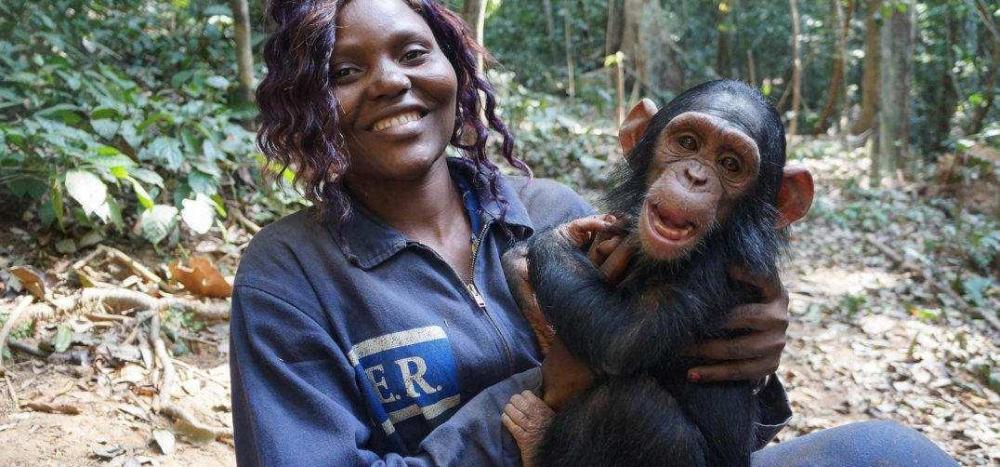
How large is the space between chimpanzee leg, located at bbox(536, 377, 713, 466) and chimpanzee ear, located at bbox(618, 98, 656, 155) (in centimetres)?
84

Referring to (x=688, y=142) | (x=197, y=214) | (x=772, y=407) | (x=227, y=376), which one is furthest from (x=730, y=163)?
(x=197, y=214)

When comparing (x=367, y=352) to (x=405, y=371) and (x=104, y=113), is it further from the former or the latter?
(x=104, y=113)

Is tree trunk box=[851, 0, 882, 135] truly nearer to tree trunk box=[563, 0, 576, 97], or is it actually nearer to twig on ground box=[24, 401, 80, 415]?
tree trunk box=[563, 0, 576, 97]

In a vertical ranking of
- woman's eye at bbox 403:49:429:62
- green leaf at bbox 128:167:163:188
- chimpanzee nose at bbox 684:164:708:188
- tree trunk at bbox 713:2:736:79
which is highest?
woman's eye at bbox 403:49:429:62

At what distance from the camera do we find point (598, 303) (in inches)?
86.5

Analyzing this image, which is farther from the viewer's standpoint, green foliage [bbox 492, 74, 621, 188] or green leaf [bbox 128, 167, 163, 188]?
green foliage [bbox 492, 74, 621, 188]

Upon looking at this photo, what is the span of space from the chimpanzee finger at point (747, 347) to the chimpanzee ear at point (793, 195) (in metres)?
0.44

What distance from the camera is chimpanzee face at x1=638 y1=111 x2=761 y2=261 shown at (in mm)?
2195

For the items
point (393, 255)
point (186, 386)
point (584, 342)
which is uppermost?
point (393, 255)

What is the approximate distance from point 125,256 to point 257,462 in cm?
309

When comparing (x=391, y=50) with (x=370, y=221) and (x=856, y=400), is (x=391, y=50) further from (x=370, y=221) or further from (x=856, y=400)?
(x=856, y=400)

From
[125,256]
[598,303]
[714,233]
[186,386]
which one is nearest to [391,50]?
[598,303]

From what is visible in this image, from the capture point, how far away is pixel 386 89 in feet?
6.86

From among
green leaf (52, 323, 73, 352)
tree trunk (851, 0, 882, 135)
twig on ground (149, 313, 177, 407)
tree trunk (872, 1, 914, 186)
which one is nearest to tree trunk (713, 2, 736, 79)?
tree trunk (851, 0, 882, 135)
